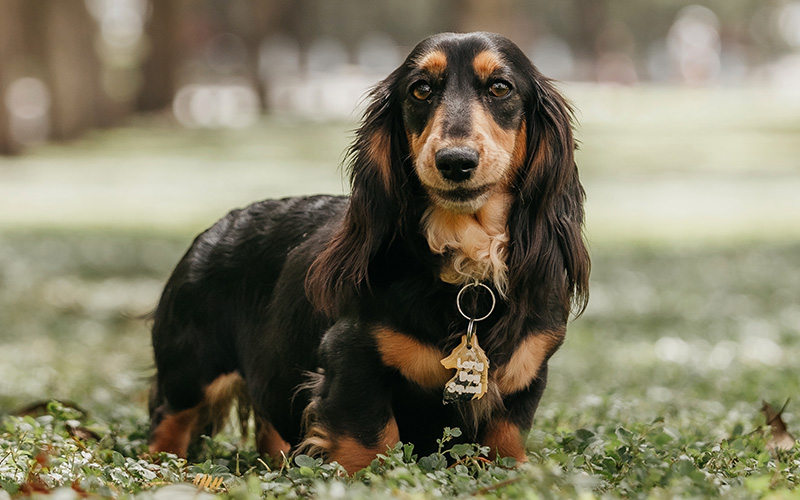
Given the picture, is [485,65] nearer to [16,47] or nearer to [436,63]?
[436,63]

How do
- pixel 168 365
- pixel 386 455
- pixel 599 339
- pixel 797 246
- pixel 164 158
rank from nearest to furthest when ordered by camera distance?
pixel 386 455
pixel 168 365
pixel 599 339
pixel 797 246
pixel 164 158

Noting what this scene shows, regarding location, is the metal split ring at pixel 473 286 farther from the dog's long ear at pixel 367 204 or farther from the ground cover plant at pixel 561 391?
the ground cover plant at pixel 561 391

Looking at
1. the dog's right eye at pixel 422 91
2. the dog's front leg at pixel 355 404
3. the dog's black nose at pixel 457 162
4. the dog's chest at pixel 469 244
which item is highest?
the dog's right eye at pixel 422 91

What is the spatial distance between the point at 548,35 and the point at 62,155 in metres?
49.1

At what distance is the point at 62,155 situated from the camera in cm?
3281

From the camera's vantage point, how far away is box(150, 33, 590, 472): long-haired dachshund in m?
4.39

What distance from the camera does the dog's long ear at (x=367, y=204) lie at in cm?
454

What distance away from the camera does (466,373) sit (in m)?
4.30

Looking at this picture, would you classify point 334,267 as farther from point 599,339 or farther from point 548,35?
point 548,35

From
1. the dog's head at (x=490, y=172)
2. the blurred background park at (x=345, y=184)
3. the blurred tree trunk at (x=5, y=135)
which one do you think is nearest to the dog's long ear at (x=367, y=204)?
the dog's head at (x=490, y=172)

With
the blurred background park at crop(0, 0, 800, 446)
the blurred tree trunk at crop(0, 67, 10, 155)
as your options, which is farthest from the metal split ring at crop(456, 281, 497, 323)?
the blurred tree trunk at crop(0, 67, 10, 155)

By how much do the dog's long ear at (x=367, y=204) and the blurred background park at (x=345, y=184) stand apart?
0.24 metres

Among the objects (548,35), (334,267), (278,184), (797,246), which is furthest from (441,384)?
(548,35)

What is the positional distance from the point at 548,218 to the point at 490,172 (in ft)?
1.21
